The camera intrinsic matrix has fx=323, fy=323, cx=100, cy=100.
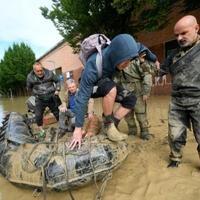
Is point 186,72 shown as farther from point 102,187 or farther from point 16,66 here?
point 16,66

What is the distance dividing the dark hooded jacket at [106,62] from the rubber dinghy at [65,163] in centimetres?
48

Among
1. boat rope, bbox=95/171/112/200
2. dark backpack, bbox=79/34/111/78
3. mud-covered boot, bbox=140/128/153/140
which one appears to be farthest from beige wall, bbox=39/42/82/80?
boat rope, bbox=95/171/112/200

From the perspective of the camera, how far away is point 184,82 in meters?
4.23

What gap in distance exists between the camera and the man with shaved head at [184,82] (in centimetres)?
407

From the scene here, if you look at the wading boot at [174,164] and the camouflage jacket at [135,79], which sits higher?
the camouflage jacket at [135,79]

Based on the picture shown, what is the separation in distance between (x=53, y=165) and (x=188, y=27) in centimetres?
241

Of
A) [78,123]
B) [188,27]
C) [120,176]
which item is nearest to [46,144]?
[78,123]

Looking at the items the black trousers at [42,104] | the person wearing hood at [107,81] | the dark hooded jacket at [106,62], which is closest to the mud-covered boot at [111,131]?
the person wearing hood at [107,81]

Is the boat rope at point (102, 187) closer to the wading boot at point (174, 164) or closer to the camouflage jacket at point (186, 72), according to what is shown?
the wading boot at point (174, 164)

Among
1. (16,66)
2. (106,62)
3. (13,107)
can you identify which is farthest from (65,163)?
(16,66)

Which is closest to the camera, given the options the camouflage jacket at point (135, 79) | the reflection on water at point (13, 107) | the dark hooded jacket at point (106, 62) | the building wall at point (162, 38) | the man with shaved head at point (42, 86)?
the dark hooded jacket at point (106, 62)

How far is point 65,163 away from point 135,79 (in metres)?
2.50

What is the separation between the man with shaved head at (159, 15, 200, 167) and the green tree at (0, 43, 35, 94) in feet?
153

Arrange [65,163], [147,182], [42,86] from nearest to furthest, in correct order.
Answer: [65,163] < [147,182] < [42,86]
